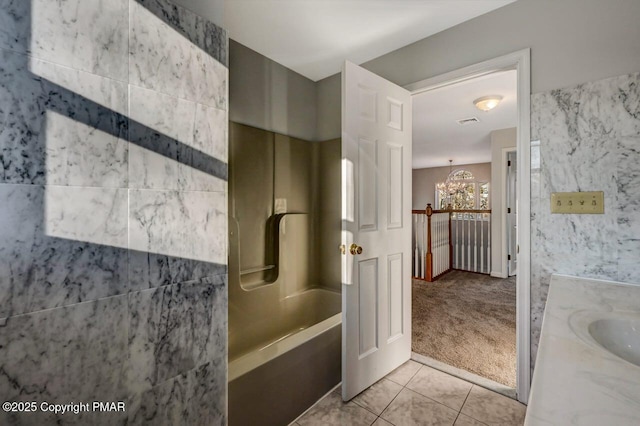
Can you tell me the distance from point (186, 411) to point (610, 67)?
249cm

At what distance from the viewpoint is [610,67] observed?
1.39 m

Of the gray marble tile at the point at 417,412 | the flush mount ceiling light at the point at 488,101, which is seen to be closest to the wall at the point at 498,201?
the flush mount ceiling light at the point at 488,101

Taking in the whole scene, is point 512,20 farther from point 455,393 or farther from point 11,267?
point 11,267

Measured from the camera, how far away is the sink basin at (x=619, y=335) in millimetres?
782

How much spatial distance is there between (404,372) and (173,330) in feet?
5.39

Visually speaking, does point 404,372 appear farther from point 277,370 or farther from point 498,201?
point 498,201

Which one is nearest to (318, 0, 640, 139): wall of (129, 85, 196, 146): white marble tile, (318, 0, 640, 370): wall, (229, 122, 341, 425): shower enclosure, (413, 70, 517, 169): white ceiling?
(318, 0, 640, 370): wall

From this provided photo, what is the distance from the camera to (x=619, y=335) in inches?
32.0

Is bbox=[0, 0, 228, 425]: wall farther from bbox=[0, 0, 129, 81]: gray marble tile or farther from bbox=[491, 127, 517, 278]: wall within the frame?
bbox=[491, 127, 517, 278]: wall

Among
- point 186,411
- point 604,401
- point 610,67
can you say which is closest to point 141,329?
point 186,411

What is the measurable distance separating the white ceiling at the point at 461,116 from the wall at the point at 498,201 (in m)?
0.21

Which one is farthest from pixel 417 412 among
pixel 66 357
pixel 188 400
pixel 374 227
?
pixel 66 357

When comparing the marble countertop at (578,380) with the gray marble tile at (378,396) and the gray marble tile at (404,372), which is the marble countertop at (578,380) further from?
the gray marble tile at (404,372)

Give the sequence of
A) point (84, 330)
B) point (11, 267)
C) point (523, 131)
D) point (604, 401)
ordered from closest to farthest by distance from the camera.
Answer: point (604, 401) → point (11, 267) → point (84, 330) → point (523, 131)
